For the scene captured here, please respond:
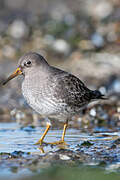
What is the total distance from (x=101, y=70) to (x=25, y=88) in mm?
5626

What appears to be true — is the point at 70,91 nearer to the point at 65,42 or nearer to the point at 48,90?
the point at 48,90

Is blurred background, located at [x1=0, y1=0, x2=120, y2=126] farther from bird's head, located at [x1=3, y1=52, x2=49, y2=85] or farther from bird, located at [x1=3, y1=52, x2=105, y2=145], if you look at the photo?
bird's head, located at [x1=3, y1=52, x2=49, y2=85]

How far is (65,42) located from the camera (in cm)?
1545

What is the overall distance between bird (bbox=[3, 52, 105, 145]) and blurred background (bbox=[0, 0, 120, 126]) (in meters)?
1.71

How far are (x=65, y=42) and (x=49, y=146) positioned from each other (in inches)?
321

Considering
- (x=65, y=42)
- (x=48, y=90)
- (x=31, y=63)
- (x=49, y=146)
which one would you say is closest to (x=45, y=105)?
(x=48, y=90)

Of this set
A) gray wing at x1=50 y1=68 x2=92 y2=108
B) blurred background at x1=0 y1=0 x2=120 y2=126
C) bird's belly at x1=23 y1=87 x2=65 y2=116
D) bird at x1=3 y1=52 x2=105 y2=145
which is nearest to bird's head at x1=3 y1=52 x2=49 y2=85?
bird at x1=3 y1=52 x2=105 y2=145

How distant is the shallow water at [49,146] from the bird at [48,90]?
335mm

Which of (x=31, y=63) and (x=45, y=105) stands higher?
(x=31, y=63)

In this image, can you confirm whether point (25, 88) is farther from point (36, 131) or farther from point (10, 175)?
point (10, 175)

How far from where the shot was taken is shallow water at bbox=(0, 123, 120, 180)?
576 cm

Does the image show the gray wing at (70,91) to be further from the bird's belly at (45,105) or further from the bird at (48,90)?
the bird's belly at (45,105)

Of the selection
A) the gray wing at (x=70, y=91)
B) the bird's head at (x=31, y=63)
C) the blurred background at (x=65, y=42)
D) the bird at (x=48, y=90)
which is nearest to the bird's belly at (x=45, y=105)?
the bird at (x=48, y=90)

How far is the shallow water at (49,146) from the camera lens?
5.76 m
